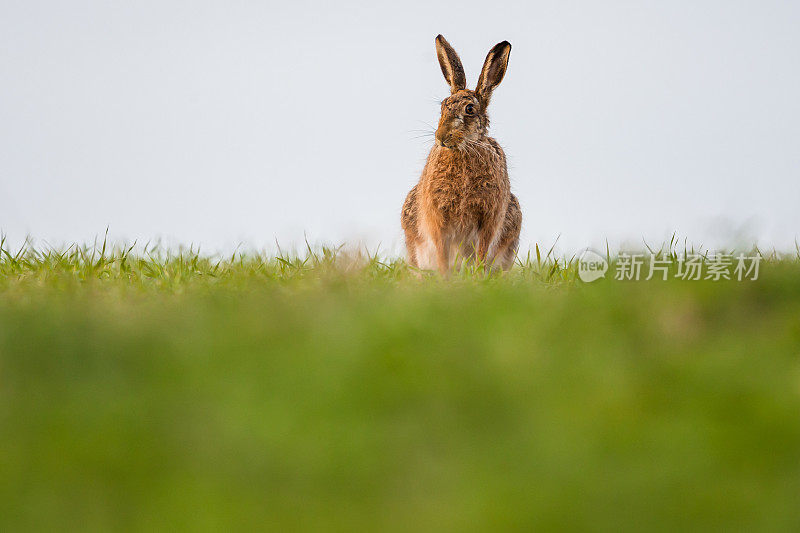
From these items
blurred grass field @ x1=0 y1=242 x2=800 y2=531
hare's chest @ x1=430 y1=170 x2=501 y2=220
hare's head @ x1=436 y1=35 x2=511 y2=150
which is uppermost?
hare's head @ x1=436 y1=35 x2=511 y2=150

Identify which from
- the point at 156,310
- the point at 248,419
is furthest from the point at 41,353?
the point at 248,419

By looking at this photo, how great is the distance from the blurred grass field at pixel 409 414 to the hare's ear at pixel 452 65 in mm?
3966

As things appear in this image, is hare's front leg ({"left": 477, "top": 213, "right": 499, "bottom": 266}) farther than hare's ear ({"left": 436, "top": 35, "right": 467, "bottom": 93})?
No

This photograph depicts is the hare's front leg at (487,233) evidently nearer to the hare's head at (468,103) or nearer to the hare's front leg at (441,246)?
the hare's front leg at (441,246)

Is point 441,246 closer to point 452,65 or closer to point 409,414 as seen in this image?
point 452,65

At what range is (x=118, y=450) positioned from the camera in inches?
78.8

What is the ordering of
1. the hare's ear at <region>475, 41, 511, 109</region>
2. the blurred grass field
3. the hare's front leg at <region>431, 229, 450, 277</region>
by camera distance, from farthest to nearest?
the hare's ear at <region>475, 41, 511, 109</region>
the hare's front leg at <region>431, 229, 450, 277</region>
the blurred grass field

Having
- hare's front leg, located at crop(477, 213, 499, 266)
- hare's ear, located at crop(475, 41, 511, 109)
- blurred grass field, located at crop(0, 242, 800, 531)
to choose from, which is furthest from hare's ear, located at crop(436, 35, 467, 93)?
blurred grass field, located at crop(0, 242, 800, 531)

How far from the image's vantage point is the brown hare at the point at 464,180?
21.6 ft

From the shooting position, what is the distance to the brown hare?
660cm

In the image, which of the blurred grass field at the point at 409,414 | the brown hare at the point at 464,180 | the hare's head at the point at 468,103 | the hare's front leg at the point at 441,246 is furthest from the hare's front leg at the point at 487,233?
the blurred grass field at the point at 409,414

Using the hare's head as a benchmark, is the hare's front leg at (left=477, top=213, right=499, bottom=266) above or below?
below

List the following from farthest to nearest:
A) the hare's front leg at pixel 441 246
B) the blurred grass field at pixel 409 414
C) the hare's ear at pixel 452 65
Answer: the hare's ear at pixel 452 65, the hare's front leg at pixel 441 246, the blurred grass field at pixel 409 414

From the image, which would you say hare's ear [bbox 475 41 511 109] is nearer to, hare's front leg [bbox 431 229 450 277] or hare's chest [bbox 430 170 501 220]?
hare's chest [bbox 430 170 501 220]
